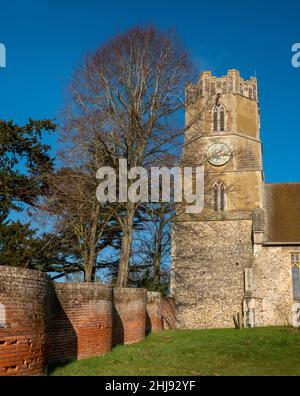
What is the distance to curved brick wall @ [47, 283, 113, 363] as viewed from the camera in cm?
1014

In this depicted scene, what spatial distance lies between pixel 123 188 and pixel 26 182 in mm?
6991

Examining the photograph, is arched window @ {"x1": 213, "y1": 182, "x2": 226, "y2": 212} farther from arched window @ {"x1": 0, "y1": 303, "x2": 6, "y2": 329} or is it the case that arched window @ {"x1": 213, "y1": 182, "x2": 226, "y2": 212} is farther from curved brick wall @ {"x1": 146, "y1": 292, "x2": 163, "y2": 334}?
arched window @ {"x1": 0, "y1": 303, "x2": 6, "y2": 329}

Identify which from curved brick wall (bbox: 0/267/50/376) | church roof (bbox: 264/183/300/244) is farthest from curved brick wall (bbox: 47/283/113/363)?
church roof (bbox: 264/183/300/244)

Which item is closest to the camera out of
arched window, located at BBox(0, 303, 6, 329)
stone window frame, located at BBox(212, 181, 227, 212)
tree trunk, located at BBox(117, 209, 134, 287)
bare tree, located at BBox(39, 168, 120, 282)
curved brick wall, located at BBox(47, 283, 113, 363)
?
arched window, located at BBox(0, 303, 6, 329)

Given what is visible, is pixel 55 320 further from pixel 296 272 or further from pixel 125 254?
pixel 296 272

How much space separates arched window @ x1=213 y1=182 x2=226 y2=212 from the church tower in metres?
0.05

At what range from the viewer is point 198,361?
11156 millimetres

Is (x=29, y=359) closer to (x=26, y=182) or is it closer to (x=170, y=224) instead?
(x=26, y=182)

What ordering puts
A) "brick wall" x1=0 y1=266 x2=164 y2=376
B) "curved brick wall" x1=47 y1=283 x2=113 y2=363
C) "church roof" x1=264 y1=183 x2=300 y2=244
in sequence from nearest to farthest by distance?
"brick wall" x1=0 y1=266 x2=164 y2=376
"curved brick wall" x1=47 y1=283 x2=113 y2=363
"church roof" x1=264 y1=183 x2=300 y2=244

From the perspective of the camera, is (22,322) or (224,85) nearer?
(22,322)

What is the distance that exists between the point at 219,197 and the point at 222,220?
1.70 m

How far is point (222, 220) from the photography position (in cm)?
2730

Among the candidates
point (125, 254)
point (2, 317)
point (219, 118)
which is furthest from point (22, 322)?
point (219, 118)
